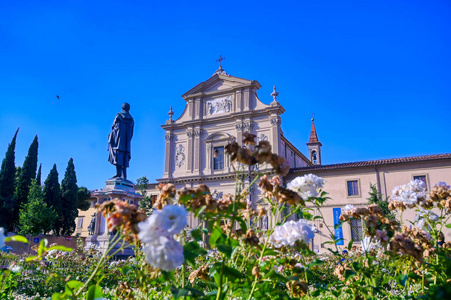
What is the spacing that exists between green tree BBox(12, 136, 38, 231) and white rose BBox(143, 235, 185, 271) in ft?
91.0

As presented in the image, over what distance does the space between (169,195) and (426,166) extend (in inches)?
867

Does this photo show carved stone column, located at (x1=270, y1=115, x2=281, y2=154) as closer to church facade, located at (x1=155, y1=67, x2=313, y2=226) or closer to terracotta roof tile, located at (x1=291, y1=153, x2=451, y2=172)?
church facade, located at (x1=155, y1=67, x2=313, y2=226)

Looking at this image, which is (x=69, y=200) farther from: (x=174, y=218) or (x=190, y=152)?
(x=174, y=218)

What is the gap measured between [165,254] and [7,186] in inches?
1154

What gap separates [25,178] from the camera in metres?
26.6

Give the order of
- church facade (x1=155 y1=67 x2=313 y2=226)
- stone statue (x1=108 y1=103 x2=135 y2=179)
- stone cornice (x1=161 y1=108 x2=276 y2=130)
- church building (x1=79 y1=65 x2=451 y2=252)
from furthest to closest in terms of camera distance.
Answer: stone cornice (x1=161 y1=108 x2=276 y2=130) → church facade (x1=155 y1=67 x2=313 y2=226) → church building (x1=79 y1=65 x2=451 y2=252) → stone statue (x1=108 y1=103 x2=135 y2=179)

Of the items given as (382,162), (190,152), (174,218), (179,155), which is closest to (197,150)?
(190,152)

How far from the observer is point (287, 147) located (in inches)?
1043

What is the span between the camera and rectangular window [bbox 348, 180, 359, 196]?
69.3ft

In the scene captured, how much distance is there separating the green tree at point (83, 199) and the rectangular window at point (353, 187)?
27.7 m

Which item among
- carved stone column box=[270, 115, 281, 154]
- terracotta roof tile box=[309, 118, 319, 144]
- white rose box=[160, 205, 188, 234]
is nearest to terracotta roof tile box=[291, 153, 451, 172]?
carved stone column box=[270, 115, 281, 154]

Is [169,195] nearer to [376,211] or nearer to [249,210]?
[249,210]

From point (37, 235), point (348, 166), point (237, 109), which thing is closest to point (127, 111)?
point (237, 109)

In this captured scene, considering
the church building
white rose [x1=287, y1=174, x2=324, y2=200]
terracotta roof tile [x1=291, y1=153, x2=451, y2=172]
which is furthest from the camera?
the church building
